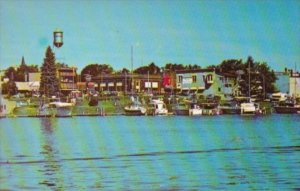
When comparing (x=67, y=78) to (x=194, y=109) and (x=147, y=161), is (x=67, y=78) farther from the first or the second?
(x=194, y=109)

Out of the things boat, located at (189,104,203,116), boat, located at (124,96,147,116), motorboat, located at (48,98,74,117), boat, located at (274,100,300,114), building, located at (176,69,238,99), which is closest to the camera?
building, located at (176,69,238,99)

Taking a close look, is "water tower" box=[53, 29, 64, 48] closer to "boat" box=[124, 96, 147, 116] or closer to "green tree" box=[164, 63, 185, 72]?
"green tree" box=[164, 63, 185, 72]

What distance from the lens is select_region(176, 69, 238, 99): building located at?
13.6 feet

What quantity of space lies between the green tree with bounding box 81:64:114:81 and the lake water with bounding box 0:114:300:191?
62 cm

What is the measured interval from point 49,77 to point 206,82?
1.03 metres

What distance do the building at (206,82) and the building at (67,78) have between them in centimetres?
65

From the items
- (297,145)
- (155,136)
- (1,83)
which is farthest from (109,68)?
(155,136)

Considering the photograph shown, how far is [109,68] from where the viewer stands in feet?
12.9

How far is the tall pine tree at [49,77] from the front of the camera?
3795mm

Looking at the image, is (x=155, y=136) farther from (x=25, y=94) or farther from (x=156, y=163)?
(x=25, y=94)

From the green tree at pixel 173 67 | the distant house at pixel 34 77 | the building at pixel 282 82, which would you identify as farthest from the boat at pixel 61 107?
the building at pixel 282 82

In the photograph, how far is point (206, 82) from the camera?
438cm

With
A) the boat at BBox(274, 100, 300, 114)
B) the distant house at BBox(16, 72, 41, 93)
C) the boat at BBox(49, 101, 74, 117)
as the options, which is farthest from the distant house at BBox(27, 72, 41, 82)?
the boat at BBox(274, 100, 300, 114)

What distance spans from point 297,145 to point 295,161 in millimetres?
1412
